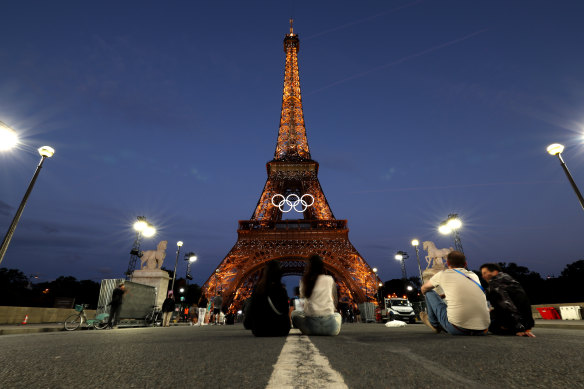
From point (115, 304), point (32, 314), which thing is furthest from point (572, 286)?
point (32, 314)

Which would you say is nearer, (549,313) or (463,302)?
(463,302)

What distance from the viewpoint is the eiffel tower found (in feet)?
88.6

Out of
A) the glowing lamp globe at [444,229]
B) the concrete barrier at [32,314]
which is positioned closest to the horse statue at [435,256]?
the glowing lamp globe at [444,229]

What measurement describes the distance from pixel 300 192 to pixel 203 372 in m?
37.6

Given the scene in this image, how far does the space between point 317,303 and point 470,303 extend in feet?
7.66

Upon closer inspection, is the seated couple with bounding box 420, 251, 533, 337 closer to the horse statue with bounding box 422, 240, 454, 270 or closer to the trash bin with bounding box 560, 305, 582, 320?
the horse statue with bounding box 422, 240, 454, 270

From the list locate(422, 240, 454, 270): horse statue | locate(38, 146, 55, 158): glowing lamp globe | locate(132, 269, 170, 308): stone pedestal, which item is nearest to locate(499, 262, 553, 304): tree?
locate(422, 240, 454, 270): horse statue

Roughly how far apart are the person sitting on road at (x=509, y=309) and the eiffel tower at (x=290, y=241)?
664 inches

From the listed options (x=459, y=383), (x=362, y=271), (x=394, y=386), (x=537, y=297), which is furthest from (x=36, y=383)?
(x=537, y=297)

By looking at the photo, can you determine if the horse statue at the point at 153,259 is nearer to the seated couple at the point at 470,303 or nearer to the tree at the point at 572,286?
the seated couple at the point at 470,303

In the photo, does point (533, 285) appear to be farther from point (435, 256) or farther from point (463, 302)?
point (463, 302)

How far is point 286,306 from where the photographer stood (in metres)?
4.75

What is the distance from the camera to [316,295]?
5023 millimetres

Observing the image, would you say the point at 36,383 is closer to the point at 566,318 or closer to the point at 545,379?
the point at 545,379
